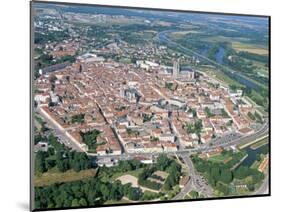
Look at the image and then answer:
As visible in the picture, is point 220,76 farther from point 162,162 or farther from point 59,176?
point 59,176

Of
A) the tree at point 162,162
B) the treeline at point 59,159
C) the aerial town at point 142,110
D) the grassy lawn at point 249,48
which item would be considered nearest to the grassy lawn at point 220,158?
the aerial town at point 142,110

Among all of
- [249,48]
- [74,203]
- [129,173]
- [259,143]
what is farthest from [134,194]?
[249,48]

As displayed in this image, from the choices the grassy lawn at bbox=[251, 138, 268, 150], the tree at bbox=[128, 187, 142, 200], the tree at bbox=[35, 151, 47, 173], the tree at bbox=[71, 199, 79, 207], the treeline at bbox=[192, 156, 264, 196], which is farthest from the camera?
the grassy lawn at bbox=[251, 138, 268, 150]

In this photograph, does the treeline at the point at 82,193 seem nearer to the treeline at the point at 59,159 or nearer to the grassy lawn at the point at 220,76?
the treeline at the point at 59,159

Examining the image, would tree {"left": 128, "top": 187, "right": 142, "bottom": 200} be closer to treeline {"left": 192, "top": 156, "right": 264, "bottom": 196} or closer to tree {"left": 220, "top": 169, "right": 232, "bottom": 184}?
treeline {"left": 192, "top": 156, "right": 264, "bottom": 196}

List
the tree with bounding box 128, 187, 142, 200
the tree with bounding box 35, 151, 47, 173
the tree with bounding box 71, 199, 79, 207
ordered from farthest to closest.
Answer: the tree with bounding box 128, 187, 142, 200 < the tree with bounding box 71, 199, 79, 207 < the tree with bounding box 35, 151, 47, 173

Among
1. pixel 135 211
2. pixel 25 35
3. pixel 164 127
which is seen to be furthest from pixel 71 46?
pixel 135 211

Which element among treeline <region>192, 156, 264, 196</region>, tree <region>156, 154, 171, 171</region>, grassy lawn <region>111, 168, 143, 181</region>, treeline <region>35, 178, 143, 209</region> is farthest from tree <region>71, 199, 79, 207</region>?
treeline <region>192, 156, 264, 196</region>
